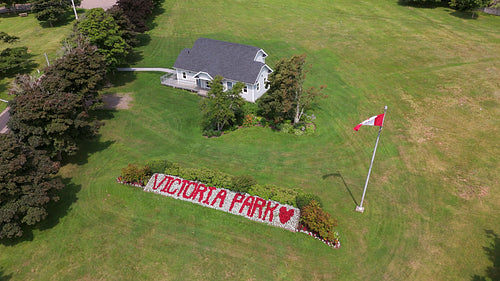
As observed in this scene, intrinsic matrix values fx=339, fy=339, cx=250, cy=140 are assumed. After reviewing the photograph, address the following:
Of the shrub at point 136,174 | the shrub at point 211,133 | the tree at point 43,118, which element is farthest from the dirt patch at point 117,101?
the shrub at point 136,174

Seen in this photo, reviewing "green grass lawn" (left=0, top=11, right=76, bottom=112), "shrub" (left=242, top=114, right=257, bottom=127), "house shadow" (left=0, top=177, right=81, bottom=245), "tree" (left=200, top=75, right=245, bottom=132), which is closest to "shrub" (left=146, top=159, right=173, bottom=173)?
"house shadow" (left=0, top=177, right=81, bottom=245)

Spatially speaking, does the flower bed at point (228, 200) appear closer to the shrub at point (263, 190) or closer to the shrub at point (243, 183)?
the shrub at point (263, 190)

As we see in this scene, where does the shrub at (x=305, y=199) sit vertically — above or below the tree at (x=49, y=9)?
below

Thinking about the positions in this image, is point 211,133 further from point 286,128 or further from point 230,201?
point 230,201

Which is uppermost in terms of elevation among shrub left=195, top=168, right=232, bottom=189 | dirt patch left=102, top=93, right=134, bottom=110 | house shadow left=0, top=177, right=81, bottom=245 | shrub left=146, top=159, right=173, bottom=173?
dirt patch left=102, top=93, right=134, bottom=110

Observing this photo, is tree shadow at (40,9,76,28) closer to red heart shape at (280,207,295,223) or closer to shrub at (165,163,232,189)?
shrub at (165,163,232,189)

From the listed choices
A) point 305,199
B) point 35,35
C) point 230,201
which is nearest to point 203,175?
point 230,201
